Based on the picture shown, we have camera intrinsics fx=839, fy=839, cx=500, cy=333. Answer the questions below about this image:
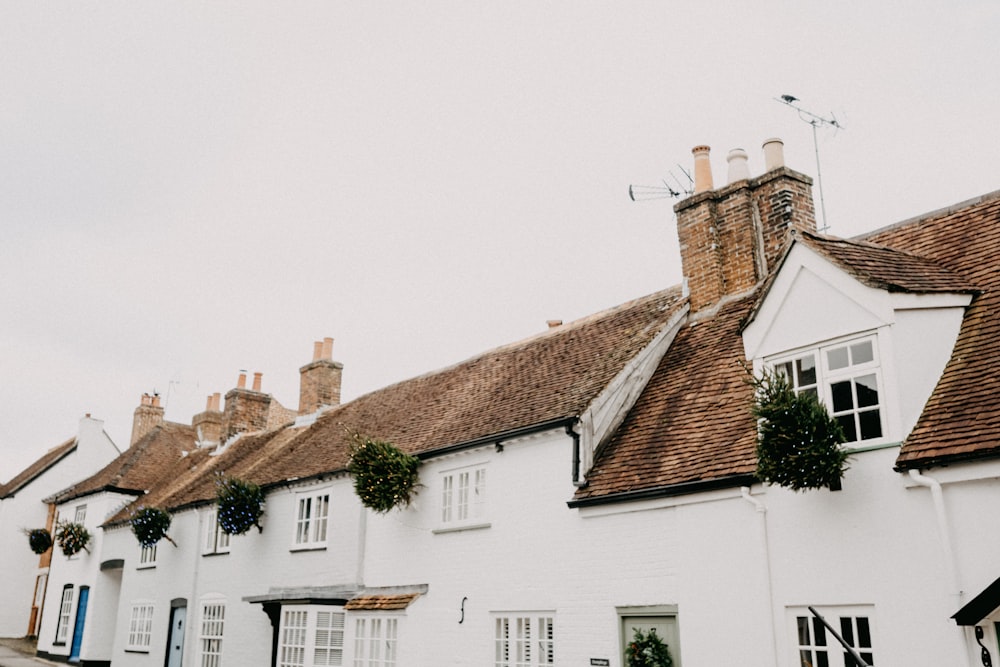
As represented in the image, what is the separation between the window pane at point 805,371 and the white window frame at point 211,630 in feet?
55.5

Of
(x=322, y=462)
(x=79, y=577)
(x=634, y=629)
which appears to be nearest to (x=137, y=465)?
(x=79, y=577)

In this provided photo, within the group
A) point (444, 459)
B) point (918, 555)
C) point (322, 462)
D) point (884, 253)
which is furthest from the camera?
point (322, 462)

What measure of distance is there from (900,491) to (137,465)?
95.8ft

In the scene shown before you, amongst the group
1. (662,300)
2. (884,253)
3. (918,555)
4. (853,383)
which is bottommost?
(918,555)

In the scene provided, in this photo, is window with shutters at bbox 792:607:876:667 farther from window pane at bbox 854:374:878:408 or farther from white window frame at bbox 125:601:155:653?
white window frame at bbox 125:601:155:653

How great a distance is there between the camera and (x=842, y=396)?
10031 mm

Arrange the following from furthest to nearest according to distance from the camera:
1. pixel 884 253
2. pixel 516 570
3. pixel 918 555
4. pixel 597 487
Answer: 1. pixel 516 570
2. pixel 597 487
3. pixel 884 253
4. pixel 918 555

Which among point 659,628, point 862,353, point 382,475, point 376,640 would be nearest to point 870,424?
point 862,353

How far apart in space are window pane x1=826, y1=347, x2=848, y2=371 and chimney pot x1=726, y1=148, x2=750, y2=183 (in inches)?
214

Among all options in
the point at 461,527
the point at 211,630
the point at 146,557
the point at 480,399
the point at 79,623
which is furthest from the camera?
the point at 79,623

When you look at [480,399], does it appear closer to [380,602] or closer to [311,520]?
[380,602]

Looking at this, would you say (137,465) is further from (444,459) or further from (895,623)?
(895,623)

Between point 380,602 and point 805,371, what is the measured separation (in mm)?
9434

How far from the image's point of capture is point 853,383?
9.92m
